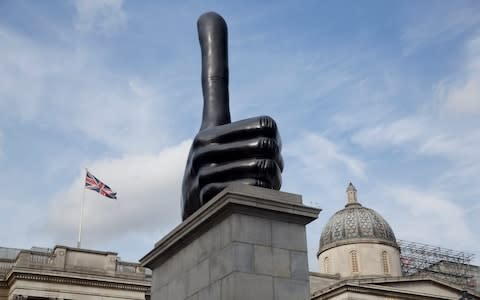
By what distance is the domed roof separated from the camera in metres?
61.1

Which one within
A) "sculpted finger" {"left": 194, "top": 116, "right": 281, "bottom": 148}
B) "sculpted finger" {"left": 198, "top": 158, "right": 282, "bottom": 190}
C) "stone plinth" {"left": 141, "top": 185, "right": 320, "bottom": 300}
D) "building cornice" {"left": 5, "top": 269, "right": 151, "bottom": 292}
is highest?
"building cornice" {"left": 5, "top": 269, "right": 151, "bottom": 292}

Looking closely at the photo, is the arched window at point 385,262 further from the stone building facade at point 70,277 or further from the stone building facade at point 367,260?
the stone building facade at point 70,277

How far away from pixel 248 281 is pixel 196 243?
5.63 ft

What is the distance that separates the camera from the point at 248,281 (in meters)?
10.4

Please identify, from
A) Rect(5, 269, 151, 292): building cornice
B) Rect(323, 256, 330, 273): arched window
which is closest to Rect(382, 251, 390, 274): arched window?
Rect(323, 256, 330, 273): arched window

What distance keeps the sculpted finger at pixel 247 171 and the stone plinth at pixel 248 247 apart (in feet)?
1.49

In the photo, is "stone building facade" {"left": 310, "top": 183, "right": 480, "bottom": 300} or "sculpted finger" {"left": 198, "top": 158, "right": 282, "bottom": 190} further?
"stone building facade" {"left": 310, "top": 183, "right": 480, "bottom": 300}

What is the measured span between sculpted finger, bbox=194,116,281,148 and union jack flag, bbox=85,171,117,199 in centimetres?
3097

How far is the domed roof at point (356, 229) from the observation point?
61.1 metres

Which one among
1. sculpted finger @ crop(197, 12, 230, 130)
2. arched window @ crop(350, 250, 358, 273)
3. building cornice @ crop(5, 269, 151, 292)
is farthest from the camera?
arched window @ crop(350, 250, 358, 273)

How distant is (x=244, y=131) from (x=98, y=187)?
31.9 m

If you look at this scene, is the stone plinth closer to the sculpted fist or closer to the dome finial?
the sculpted fist

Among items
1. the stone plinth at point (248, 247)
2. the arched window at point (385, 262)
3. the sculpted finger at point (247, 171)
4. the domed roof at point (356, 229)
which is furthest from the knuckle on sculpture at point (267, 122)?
the domed roof at point (356, 229)

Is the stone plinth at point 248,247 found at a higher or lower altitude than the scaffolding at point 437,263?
lower
